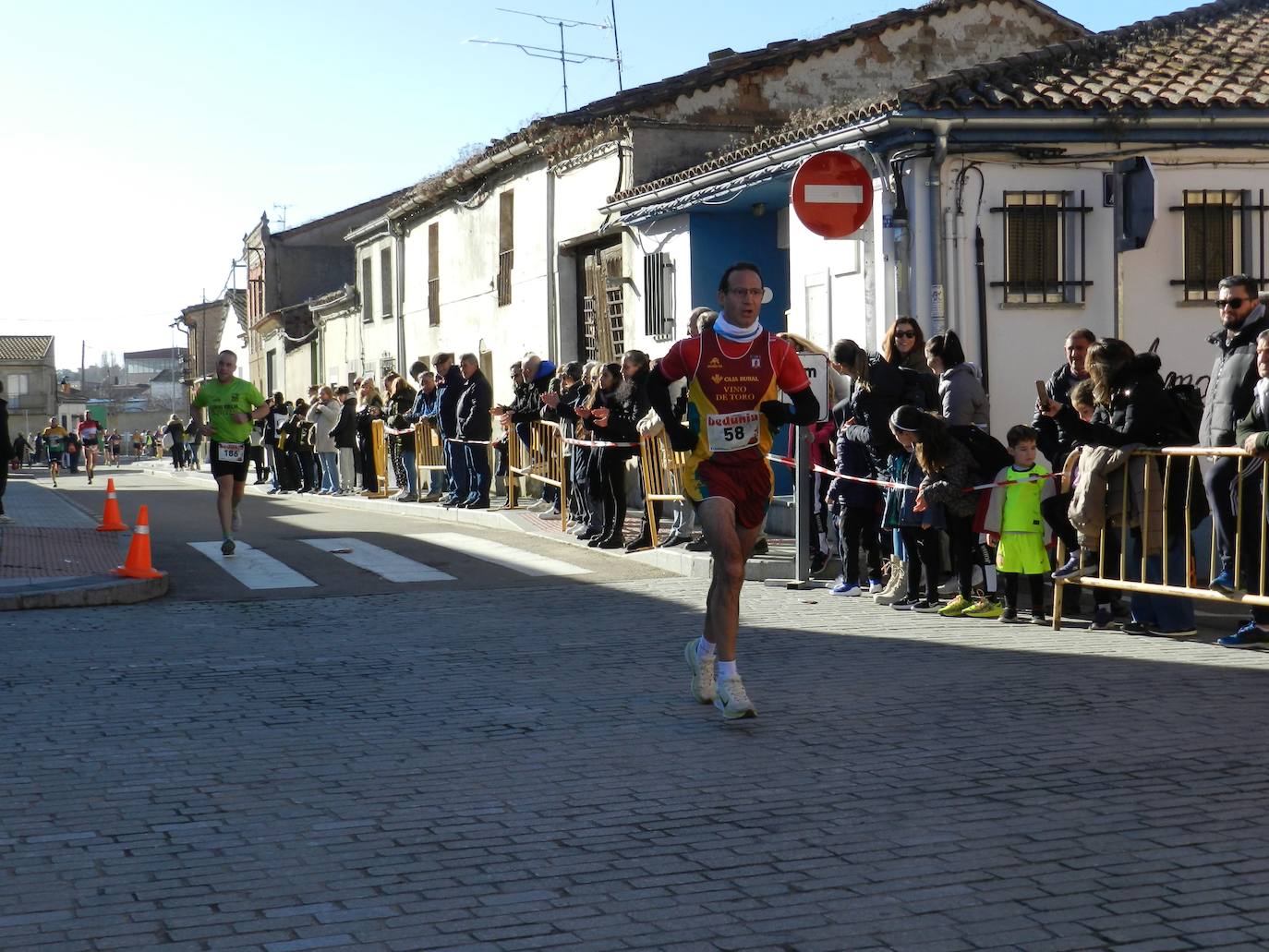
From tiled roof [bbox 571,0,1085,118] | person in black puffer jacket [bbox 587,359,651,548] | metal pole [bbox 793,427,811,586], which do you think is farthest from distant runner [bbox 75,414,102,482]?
metal pole [bbox 793,427,811,586]

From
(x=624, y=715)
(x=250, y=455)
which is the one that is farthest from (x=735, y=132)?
(x=624, y=715)

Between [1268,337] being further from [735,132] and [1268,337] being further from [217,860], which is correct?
[735,132]

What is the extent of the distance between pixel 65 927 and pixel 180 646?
17.8ft

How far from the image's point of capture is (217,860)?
4.77m

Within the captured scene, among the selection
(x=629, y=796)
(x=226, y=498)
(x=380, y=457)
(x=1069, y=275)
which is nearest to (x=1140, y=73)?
(x=1069, y=275)

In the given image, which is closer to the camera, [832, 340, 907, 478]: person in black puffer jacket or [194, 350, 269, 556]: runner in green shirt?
[832, 340, 907, 478]: person in black puffer jacket

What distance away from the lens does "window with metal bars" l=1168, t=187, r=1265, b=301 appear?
15.8 meters

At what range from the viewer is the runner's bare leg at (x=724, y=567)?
701 cm

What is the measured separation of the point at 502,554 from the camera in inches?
595

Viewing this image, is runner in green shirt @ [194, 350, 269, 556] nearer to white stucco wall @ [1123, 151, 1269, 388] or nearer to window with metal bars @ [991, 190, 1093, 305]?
window with metal bars @ [991, 190, 1093, 305]

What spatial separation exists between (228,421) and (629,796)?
1026 cm

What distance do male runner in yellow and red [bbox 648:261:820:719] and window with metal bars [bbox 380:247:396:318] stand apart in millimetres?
28679

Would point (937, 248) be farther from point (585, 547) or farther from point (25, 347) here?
point (25, 347)

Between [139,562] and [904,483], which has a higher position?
[904,483]
